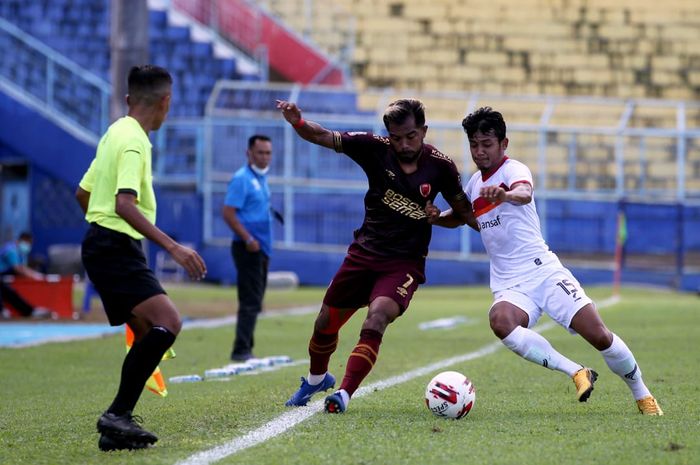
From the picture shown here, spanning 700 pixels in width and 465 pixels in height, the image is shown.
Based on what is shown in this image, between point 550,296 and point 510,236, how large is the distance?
465 millimetres

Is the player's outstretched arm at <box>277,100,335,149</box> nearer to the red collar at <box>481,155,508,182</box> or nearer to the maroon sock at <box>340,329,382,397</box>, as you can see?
the red collar at <box>481,155,508,182</box>

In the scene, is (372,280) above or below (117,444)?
above

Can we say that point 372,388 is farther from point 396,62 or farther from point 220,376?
point 396,62

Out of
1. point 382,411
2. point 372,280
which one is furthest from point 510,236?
point 382,411

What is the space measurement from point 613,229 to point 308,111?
7.24 meters

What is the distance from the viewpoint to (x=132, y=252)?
23.8ft

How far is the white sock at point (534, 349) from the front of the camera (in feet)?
27.3

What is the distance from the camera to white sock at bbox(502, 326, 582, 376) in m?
8.32

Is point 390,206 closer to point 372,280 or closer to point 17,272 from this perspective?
point 372,280

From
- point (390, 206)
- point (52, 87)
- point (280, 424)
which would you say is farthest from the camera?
point (52, 87)

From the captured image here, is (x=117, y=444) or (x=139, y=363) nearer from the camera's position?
(x=117, y=444)

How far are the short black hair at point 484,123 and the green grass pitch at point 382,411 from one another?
175cm

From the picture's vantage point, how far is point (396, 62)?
36.3 m

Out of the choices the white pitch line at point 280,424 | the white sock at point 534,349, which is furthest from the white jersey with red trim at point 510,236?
the white pitch line at point 280,424
